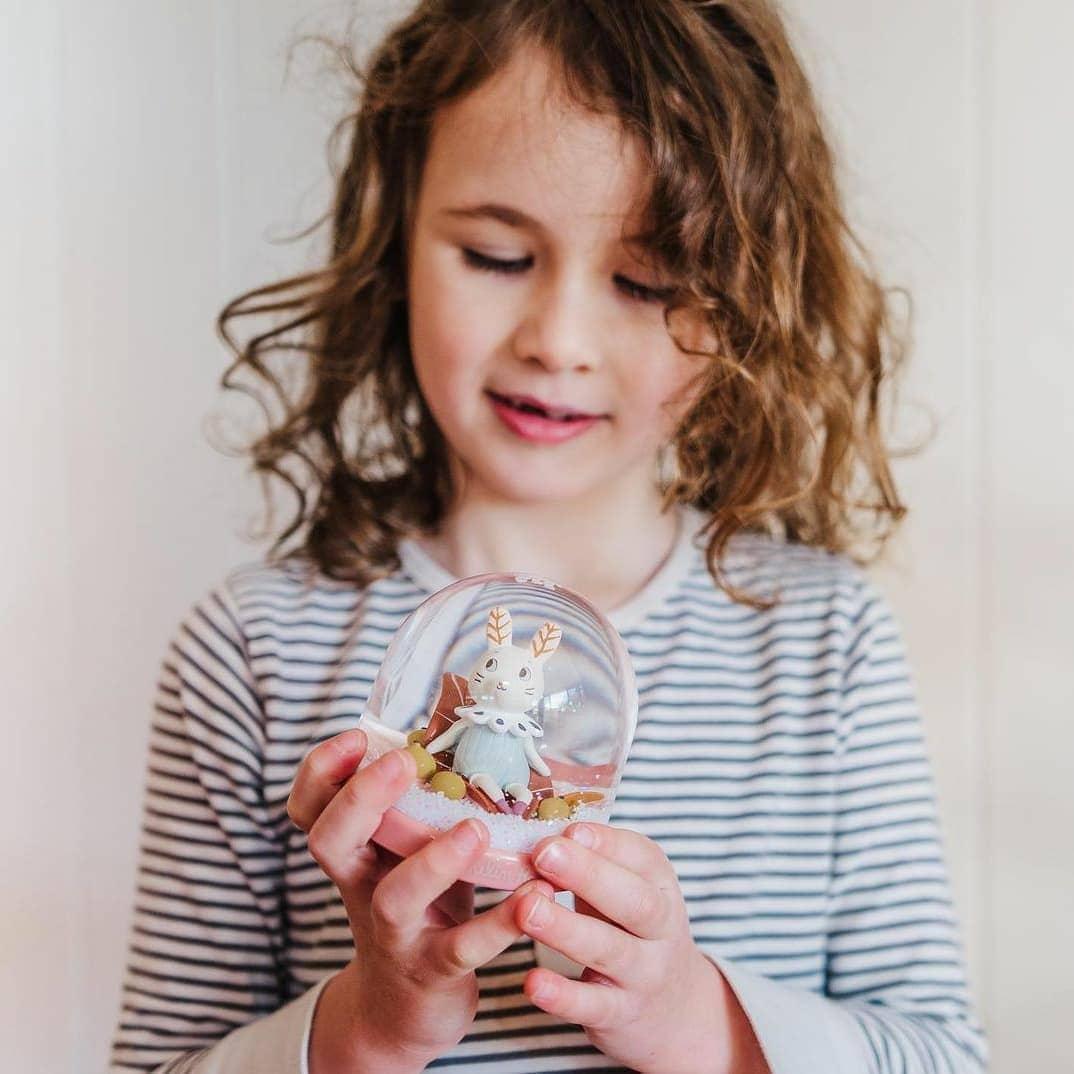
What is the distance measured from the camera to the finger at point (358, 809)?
1.96 ft

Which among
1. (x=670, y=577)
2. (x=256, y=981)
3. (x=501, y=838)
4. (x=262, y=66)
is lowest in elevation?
(x=256, y=981)

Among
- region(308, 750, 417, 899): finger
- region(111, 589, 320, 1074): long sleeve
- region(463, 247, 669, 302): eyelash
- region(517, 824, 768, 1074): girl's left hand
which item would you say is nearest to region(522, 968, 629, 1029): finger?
region(517, 824, 768, 1074): girl's left hand

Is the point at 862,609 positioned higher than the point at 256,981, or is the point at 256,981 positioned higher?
the point at 862,609

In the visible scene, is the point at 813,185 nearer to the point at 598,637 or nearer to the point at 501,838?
the point at 598,637

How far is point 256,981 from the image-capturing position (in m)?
0.89

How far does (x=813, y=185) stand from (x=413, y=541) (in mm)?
371

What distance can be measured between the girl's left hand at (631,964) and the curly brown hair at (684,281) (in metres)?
0.33

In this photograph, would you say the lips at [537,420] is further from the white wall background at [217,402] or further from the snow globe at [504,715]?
the white wall background at [217,402]

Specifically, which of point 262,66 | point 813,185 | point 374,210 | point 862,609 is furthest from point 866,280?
point 262,66

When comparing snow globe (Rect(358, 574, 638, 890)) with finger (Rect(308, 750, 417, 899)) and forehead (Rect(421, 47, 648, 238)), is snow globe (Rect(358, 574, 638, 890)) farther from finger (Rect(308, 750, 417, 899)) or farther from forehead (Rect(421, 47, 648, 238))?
forehead (Rect(421, 47, 648, 238))

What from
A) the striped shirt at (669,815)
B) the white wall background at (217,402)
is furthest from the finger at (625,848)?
the white wall background at (217,402)

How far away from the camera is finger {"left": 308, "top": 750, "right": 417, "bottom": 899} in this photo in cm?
60

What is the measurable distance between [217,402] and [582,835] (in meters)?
0.77

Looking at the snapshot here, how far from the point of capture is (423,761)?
618mm
